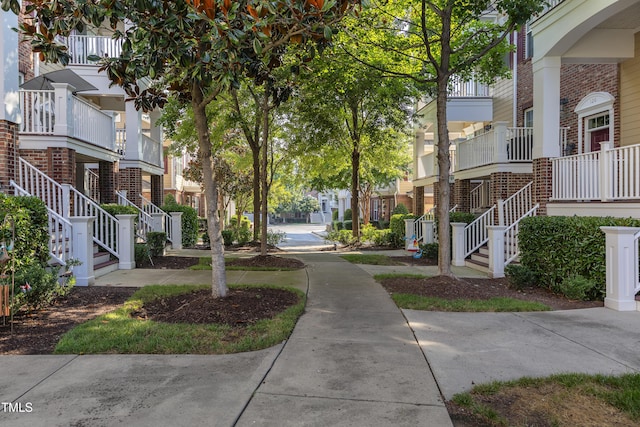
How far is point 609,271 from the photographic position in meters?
6.68

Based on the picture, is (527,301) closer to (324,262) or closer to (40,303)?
(324,262)

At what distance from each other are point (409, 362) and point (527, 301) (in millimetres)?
3779

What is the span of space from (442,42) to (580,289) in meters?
5.23

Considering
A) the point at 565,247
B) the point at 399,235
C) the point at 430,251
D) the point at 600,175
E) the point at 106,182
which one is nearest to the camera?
the point at 565,247

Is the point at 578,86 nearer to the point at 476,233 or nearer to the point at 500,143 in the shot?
the point at 500,143

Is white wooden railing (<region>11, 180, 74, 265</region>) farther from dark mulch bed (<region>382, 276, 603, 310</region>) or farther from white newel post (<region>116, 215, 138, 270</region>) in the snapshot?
dark mulch bed (<region>382, 276, 603, 310</region>)

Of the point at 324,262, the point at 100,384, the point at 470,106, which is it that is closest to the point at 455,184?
the point at 470,106

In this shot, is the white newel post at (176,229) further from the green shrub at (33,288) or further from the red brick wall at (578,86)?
the red brick wall at (578,86)

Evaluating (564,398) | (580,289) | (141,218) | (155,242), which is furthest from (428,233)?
(564,398)

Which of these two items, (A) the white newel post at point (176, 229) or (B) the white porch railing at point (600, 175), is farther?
(A) the white newel post at point (176, 229)

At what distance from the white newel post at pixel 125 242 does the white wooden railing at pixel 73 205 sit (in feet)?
0.36

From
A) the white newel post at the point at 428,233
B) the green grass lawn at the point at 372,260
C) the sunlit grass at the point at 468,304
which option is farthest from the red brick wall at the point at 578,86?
the sunlit grass at the point at 468,304

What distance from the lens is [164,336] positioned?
16.1 ft

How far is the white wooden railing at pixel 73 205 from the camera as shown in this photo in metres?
9.39
